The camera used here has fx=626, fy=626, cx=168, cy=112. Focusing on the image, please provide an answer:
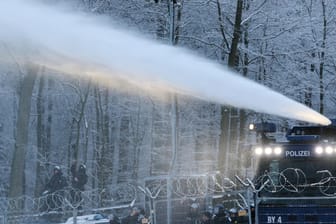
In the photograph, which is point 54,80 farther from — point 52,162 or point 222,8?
point 222,8

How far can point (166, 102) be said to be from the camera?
35.6 m

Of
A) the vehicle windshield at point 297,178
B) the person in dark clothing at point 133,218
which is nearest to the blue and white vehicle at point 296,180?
the vehicle windshield at point 297,178

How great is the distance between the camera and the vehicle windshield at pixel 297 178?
40.9 feet

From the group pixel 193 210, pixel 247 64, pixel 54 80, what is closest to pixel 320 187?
pixel 193 210

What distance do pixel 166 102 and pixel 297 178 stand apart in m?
23.2

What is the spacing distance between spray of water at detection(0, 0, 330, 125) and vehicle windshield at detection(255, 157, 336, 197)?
4.14 feet

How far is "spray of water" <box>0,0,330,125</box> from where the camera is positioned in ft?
37.5

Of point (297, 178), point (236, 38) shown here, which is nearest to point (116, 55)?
point (297, 178)

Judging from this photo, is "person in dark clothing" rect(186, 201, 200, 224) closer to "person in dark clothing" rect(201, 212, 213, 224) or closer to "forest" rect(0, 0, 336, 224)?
"forest" rect(0, 0, 336, 224)

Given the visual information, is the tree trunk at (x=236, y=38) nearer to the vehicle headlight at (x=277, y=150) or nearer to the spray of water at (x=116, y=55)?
the spray of water at (x=116, y=55)

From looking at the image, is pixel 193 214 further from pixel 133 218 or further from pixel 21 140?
pixel 21 140

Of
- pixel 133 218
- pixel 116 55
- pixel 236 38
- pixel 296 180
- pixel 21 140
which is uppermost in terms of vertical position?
pixel 236 38

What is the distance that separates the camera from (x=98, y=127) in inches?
1542

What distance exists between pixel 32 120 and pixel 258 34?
18844mm
